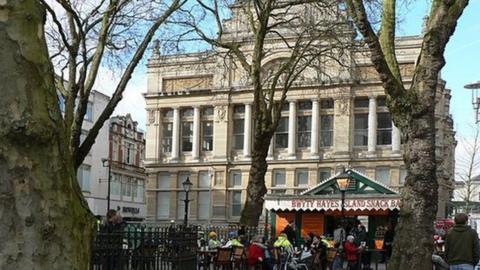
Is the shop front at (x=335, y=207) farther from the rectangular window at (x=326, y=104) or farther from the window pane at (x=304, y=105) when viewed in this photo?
the window pane at (x=304, y=105)

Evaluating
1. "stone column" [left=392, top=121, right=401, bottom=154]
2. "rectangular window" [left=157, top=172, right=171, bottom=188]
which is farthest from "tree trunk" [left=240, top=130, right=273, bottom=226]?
"rectangular window" [left=157, top=172, right=171, bottom=188]

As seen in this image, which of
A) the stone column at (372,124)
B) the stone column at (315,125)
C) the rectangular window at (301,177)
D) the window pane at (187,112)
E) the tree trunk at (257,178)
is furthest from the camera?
the window pane at (187,112)

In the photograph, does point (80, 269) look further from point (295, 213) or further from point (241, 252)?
point (295, 213)

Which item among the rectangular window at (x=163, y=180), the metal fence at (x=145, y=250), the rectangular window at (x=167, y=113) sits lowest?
the metal fence at (x=145, y=250)

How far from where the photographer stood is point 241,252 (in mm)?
18922

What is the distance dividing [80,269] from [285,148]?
57.8 meters

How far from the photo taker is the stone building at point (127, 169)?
75562 mm

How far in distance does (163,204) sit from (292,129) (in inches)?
588

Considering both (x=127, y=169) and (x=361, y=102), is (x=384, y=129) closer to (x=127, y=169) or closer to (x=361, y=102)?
(x=361, y=102)

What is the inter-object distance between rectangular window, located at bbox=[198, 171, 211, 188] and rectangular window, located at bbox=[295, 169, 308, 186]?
8604 mm

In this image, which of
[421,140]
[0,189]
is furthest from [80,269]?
[421,140]

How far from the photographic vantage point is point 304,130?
6000 cm

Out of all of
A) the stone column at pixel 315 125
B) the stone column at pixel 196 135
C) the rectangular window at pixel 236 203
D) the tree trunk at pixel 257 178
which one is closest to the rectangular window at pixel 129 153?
the stone column at pixel 196 135

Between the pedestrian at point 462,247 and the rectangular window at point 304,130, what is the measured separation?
48.3 metres
